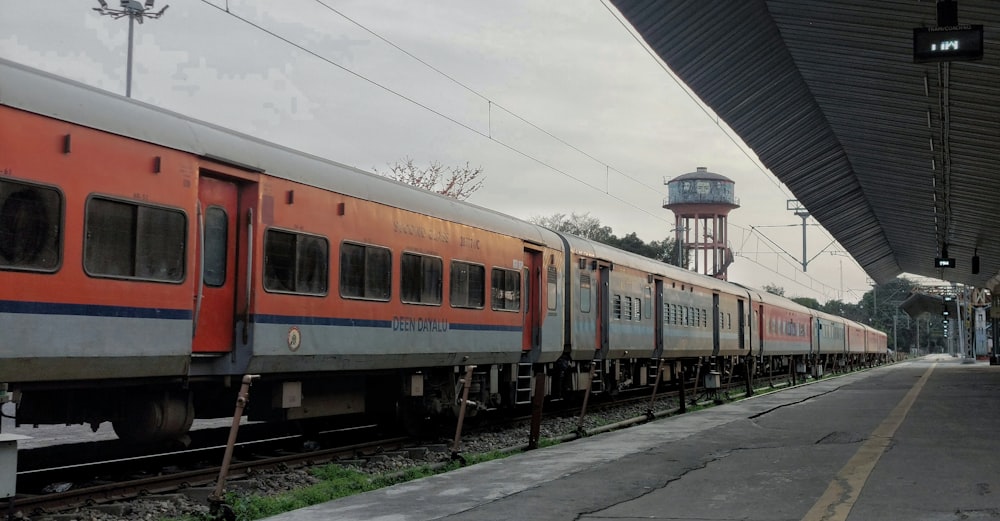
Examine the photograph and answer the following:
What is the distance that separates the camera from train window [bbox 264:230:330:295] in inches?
429

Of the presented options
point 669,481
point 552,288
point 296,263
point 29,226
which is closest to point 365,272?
point 296,263

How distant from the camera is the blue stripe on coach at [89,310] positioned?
310 inches

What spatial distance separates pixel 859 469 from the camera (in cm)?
1031

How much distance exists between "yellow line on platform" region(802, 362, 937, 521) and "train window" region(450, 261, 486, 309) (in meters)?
5.94

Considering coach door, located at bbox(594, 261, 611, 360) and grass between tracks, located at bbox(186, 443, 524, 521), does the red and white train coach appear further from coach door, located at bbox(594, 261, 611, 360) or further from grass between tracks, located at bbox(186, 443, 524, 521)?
coach door, located at bbox(594, 261, 611, 360)

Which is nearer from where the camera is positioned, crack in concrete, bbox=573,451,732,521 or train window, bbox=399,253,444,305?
crack in concrete, bbox=573,451,732,521

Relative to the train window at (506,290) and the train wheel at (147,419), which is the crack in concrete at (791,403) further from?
the train wheel at (147,419)

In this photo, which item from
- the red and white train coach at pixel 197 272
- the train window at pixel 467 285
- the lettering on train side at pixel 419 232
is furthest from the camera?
the train window at pixel 467 285

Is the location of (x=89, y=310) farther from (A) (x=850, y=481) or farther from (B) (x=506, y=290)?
(B) (x=506, y=290)

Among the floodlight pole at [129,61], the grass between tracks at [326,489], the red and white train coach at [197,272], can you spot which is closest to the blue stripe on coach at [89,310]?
the red and white train coach at [197,272]

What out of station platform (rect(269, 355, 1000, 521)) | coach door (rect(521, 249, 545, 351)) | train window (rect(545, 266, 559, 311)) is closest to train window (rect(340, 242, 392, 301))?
station platform (rect(269, 355, 1000, 521))

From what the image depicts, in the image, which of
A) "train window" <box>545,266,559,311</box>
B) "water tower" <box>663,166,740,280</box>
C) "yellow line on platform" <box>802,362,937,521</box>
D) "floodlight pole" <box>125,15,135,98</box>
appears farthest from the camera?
"water tower" <box>663,166,740,280</box>

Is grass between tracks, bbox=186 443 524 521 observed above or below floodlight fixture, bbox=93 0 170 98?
below

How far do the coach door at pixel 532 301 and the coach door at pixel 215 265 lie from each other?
7987 millimetres
